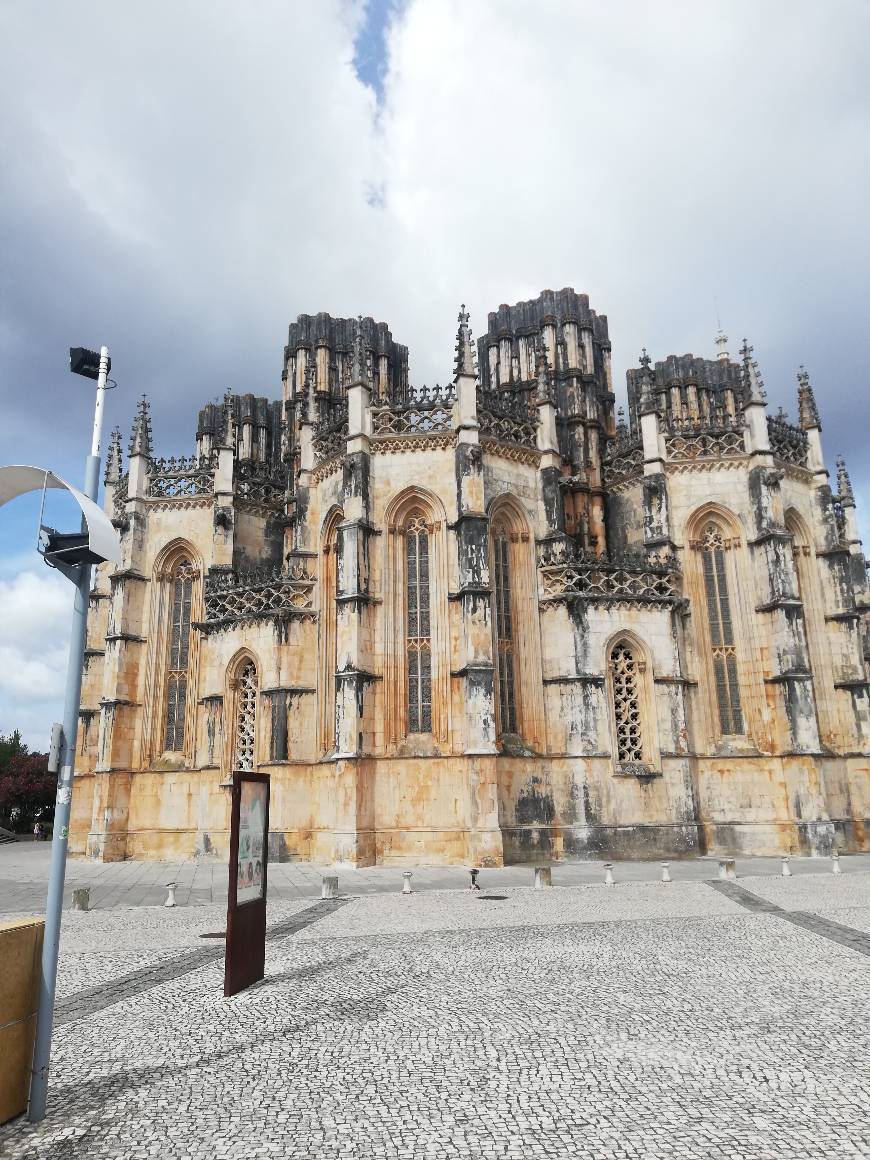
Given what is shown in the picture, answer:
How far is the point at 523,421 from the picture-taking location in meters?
28.0

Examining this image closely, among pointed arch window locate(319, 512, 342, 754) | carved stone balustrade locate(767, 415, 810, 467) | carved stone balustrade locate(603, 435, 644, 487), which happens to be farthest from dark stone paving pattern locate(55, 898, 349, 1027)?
carved stone balustrade locate(767, 415, 810, 467)

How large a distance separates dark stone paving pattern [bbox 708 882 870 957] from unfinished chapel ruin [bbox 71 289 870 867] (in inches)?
272

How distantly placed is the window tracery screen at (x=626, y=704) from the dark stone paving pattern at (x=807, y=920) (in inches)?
278

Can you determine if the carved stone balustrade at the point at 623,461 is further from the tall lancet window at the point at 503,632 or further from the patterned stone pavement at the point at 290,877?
the patterned stone pavement at the point at 290,877

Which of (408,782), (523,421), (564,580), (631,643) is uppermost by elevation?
(523,421)

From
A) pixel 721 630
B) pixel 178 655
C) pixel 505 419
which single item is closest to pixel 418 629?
pixel 505 419

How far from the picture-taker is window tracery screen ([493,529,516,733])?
83.5ft

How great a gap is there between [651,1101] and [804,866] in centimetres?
1919

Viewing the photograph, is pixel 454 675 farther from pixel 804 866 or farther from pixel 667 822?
pixel 804 866

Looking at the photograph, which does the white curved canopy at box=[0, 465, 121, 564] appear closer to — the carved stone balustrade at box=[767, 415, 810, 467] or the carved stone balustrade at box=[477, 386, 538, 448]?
the carved stone balustrade at box=[477, 386, 538, 448]

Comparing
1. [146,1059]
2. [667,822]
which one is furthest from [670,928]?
[667,822]

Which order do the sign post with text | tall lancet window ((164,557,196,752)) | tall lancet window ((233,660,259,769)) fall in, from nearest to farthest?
the sign post with text
tall lancet window ((233,660,259,769))
tall lancet window ((164,557,196,752))

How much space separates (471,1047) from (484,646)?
54.7 feet

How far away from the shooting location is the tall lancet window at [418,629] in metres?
24.8
